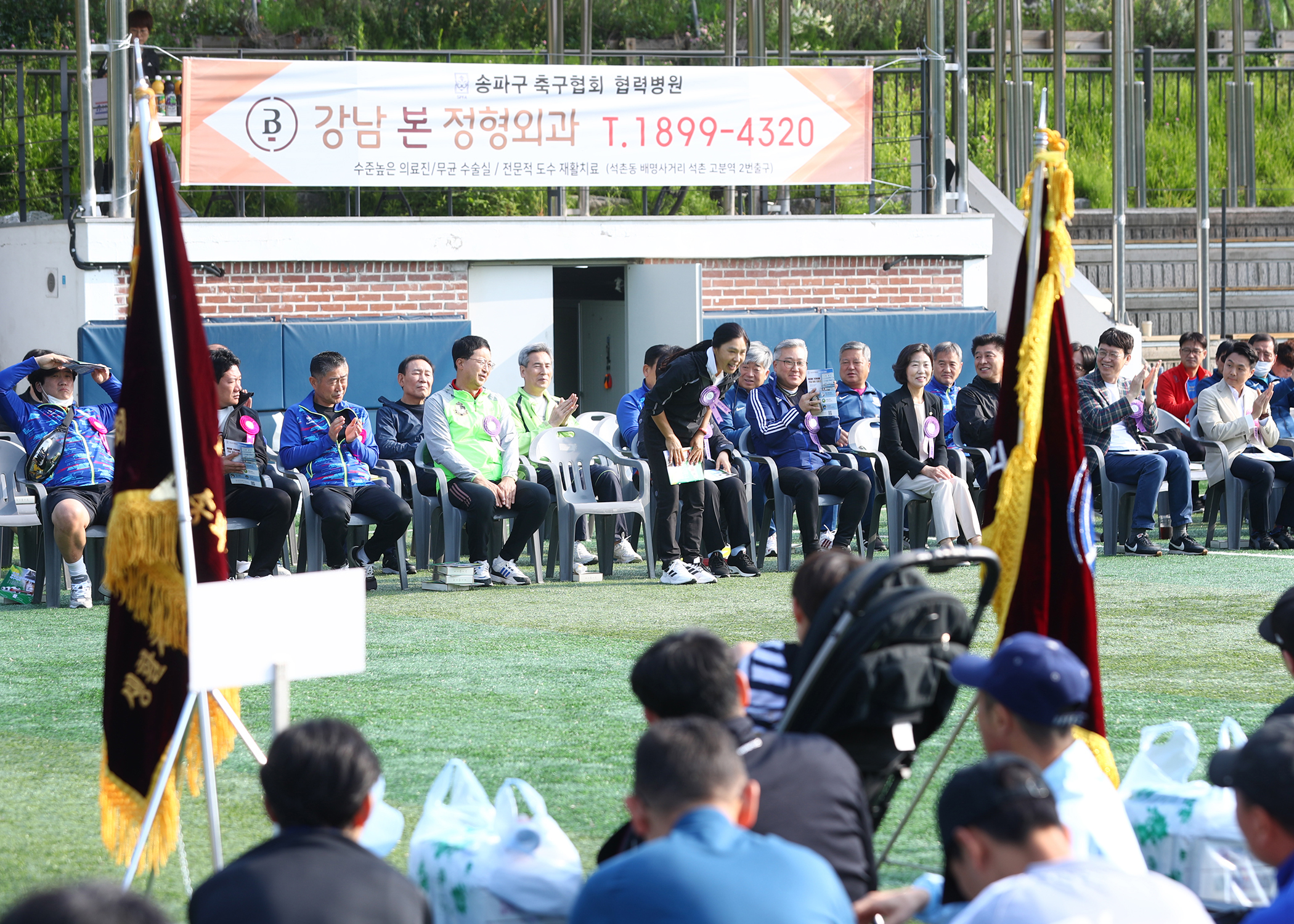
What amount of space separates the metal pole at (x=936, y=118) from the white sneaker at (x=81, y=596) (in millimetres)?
9166

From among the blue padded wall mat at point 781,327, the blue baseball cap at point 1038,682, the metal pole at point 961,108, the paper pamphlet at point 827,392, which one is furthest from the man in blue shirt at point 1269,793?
the metal pole at point 961,108

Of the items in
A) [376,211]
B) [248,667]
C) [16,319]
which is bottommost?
[248,667]

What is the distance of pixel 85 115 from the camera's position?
485 inches

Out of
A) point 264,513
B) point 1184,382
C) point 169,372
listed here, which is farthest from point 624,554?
point 169,372

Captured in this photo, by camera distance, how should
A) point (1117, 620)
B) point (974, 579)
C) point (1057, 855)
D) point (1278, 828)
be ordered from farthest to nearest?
point (974, 579), point (1117, 620), point (1278, 828), point (1057, 855)

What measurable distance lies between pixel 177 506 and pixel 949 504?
21.6 ft

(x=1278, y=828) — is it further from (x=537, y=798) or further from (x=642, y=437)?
(x=642, y=437)

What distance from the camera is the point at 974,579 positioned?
938cm

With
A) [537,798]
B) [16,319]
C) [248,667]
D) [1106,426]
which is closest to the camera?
[537,798]

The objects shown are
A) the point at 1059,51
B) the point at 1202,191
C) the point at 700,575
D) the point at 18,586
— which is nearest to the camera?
the point at 18,586

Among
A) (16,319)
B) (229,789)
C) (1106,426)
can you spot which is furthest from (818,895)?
(16,319)

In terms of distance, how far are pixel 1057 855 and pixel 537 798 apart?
124cm

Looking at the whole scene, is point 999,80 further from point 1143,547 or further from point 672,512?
point 672,512

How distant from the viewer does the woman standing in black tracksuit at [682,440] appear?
934 cm
